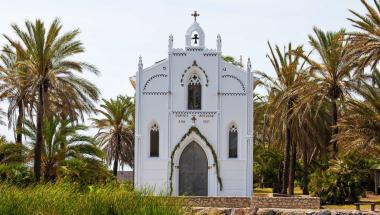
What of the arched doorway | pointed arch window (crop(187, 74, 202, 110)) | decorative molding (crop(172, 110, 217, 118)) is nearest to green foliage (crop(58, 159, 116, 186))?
the arched doorway

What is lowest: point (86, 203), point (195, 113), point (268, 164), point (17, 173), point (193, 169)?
point (86, 203)

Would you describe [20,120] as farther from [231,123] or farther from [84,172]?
[231,123]

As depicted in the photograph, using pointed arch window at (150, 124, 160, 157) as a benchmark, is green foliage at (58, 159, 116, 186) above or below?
below

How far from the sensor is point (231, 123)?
40.7m

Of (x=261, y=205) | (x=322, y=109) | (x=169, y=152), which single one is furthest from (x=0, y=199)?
(x=322, y=109)

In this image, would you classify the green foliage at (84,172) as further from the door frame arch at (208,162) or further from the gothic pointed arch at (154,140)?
the door frame arch at (208,162)

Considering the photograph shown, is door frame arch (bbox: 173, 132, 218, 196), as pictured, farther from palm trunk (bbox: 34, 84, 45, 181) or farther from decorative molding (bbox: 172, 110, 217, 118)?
palm trunk (bbox: 34, 84, 45, 181)

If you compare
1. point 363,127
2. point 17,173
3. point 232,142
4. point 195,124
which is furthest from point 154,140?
point 363,127

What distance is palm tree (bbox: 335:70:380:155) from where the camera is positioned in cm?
3616

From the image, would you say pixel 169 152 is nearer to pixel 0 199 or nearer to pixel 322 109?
pixel 322 109

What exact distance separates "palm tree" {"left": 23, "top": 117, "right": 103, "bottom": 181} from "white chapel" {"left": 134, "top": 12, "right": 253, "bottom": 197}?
2800mm

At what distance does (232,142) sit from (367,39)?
9.60 m

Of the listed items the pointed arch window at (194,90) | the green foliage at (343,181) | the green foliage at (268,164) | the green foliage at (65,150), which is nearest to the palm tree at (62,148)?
the green foliage at (65,150)

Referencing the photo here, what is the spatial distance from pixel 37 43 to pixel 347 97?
55.1ft
